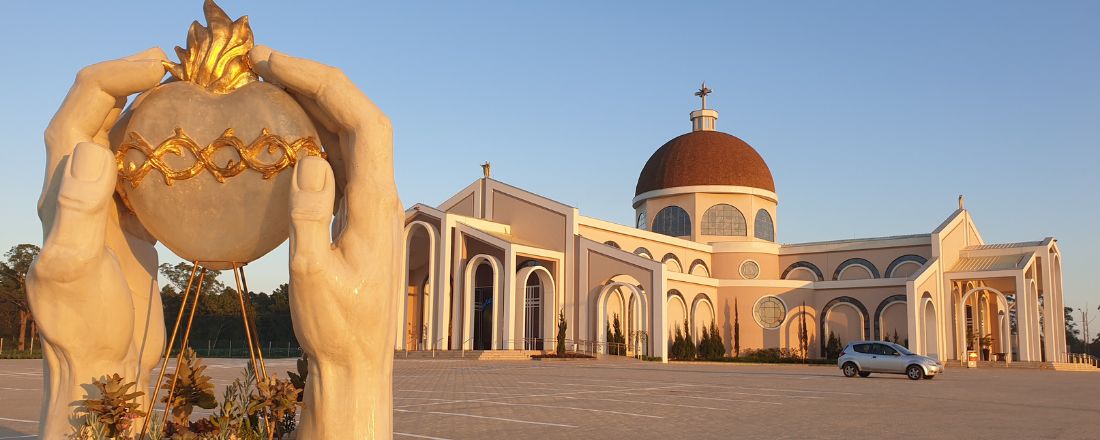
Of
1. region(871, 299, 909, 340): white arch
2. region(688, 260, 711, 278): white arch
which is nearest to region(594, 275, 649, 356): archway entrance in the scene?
region(688, 260, 711, 278): white arch

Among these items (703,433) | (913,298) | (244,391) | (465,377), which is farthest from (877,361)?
(244,391)

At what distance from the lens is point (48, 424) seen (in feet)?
16.5

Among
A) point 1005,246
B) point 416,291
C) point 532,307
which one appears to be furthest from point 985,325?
point 416,291

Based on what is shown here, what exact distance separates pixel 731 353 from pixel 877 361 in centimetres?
1805

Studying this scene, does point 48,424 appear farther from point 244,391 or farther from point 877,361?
point 877,361

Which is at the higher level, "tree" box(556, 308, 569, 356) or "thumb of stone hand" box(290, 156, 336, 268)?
"thumb of stone hand" box(290, 156, 336, 268)

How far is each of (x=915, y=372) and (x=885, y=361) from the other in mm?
914

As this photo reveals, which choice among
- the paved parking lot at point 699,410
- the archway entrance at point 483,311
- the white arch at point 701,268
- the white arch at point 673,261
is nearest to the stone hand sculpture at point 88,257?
the paved parking lot at point 699,410

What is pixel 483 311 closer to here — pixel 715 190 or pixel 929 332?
pixel 715 190

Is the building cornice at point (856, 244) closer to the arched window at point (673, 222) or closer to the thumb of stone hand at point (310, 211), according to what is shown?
the arched window at point (673, 222)

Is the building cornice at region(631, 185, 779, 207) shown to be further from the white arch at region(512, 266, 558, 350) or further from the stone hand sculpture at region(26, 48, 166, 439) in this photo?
the stone hand sculpture at region(26, 48, 166, 439)

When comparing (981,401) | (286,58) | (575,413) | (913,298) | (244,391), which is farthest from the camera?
(913,298)

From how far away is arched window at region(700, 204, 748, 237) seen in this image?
47.9 meters

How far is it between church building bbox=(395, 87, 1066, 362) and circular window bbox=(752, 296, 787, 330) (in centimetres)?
7
